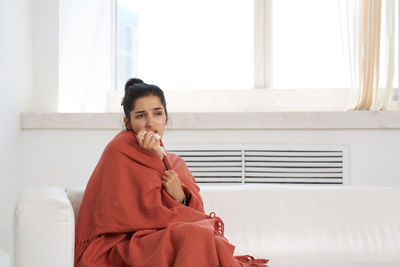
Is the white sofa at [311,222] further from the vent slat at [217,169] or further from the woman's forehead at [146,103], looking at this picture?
the vent slat at [217,169]

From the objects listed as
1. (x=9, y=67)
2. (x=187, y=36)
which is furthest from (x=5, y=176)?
(x=187, y=36)

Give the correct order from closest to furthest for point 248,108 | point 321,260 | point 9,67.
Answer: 1. point 321,260
2. point 9,67
3. point 248,108

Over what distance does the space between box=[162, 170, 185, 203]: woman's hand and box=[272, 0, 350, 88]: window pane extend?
182 centimetres

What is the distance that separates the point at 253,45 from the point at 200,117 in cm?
86

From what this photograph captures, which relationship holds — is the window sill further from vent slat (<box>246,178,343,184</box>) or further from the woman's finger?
the woman's finger

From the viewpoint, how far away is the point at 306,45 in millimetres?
3395

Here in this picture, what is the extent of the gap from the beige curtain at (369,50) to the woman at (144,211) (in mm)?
1568

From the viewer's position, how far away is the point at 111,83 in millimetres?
3518

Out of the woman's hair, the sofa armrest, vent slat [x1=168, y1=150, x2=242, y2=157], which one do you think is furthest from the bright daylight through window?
the sofa armrest

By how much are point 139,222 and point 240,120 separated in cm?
134

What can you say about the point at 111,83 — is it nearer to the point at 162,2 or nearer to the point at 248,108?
the point at 162,2

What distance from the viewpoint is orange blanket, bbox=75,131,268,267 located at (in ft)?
4.67

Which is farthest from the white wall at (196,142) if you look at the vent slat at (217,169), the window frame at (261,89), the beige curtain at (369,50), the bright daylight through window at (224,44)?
the bright daylight through window at (224,44)

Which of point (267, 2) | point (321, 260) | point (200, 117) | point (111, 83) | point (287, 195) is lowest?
point (321, 260)
